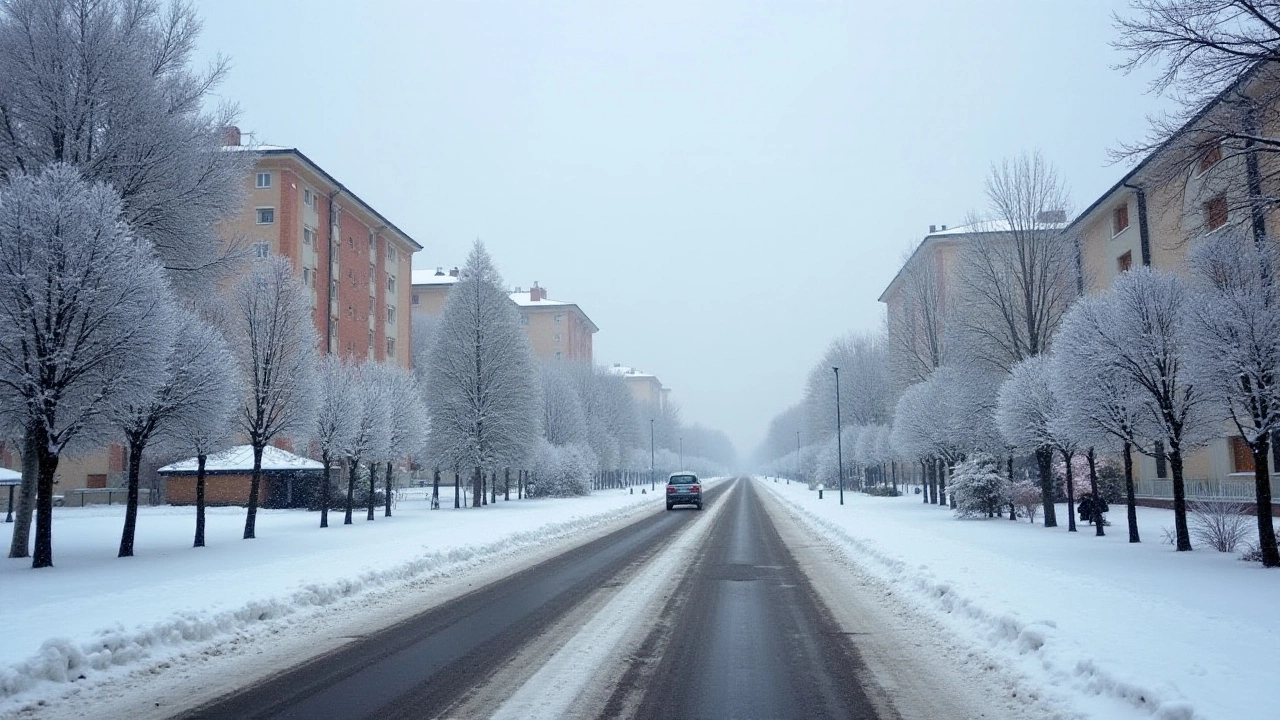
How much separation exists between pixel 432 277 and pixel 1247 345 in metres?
105

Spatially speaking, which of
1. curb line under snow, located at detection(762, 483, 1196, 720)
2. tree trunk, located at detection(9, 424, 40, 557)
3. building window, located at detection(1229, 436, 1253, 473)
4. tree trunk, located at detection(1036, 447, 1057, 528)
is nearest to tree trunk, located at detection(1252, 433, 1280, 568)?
curb line under snow, located at detection(762, 483, 1196, 720)

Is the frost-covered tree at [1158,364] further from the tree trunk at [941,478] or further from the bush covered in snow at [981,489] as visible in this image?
the tree trunk at [941,478]

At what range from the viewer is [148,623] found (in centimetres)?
940

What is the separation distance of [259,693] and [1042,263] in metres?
27.3

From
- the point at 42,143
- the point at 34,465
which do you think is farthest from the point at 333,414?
the point at 42,143

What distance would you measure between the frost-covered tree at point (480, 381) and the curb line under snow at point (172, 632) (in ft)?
83.5

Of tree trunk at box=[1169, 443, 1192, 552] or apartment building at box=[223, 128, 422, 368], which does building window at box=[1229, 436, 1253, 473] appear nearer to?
tree trunk at box=[1169, 443, 1192, 552]

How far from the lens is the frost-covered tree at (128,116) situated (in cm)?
1812

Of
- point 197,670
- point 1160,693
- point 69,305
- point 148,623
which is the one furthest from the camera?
point 69,305

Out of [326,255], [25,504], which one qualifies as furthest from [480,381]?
[25,504]

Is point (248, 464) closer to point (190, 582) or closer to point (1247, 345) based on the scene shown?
point (190, 582)

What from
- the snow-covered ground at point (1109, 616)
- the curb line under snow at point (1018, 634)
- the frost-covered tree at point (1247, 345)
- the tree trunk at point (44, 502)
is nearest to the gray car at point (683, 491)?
the snow-covered ground at point (1109, 616)

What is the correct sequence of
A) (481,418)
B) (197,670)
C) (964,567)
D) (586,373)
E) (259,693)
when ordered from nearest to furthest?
(259,693), (197,670), (964,567), (481,418), (586,373)

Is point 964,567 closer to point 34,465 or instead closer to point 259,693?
point 259,693
